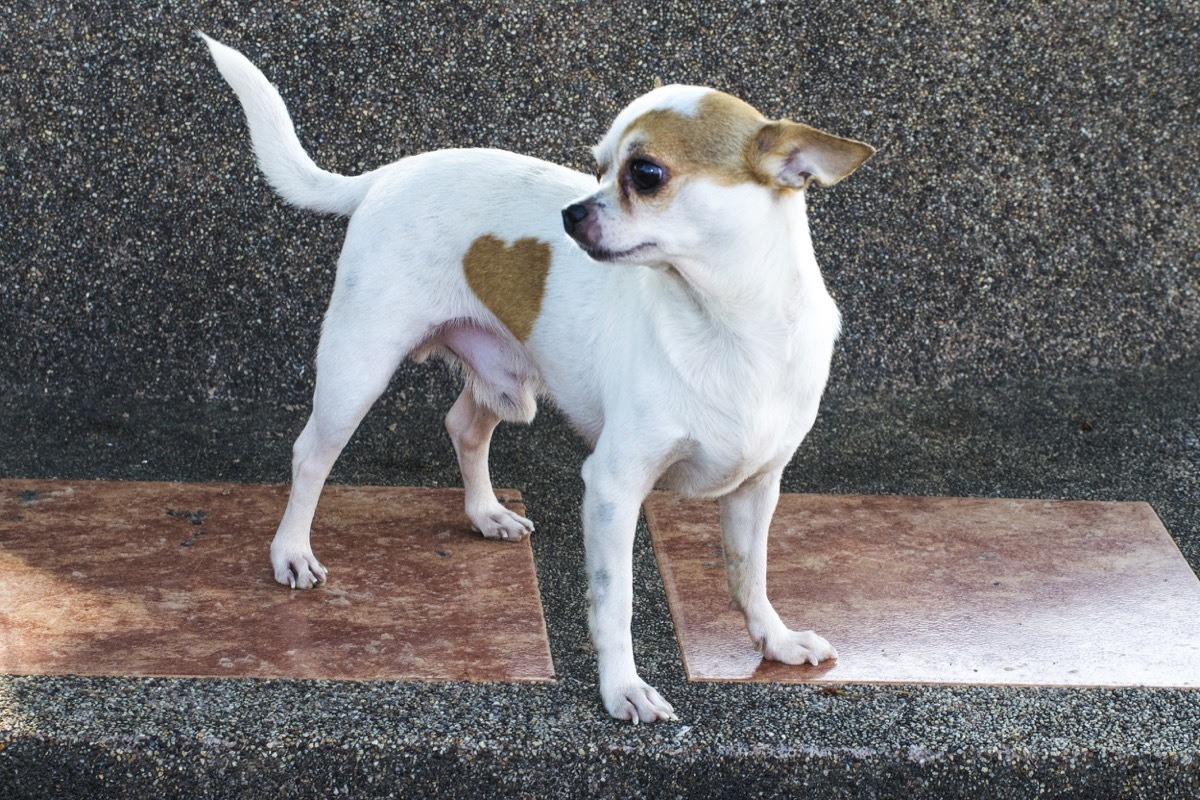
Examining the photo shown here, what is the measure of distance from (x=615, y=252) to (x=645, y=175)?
0.40ft

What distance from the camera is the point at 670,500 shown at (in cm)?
301

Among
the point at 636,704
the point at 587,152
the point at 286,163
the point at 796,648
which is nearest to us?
the point at 636,704

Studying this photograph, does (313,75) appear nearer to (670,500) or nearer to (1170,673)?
(670,500)

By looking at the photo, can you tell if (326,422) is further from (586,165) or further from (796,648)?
(586,165)

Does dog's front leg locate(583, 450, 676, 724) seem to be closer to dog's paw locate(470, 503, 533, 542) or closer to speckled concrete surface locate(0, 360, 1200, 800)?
speckled concrete surface locate(0, 360, 1200, 800)

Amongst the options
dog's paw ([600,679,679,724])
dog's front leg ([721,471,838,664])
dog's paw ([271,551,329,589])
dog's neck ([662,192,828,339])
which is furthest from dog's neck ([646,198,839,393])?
dog's paw ([271,551,329,589])

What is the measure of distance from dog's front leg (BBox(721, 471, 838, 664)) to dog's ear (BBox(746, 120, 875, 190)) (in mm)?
606

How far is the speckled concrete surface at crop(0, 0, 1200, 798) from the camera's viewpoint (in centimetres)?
328

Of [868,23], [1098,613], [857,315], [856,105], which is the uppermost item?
[868,23]

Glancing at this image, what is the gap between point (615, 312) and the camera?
2.18 meters

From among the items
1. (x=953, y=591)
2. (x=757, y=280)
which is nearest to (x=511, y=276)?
(x=757, y=280)

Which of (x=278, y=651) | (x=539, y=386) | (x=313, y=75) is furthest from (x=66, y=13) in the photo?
(x=278, y=651)

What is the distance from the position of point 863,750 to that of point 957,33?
231cm

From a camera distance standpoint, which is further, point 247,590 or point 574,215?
point 247,590
